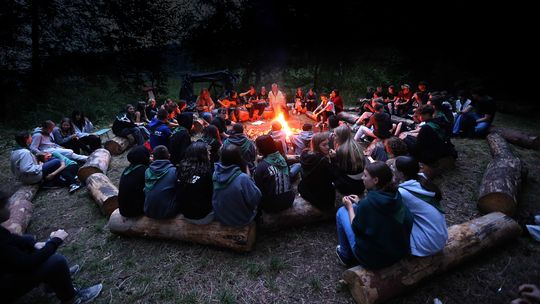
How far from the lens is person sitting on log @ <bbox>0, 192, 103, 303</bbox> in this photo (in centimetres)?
273

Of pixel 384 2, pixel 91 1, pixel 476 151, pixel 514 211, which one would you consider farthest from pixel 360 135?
pixel 91 1

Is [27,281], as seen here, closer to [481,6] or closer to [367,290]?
[367,290]

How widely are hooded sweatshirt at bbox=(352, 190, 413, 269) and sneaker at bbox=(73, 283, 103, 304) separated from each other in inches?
133

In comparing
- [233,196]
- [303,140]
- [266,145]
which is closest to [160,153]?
[233,196]

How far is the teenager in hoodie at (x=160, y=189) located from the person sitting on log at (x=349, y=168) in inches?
105

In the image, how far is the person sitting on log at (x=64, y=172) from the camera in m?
6.21

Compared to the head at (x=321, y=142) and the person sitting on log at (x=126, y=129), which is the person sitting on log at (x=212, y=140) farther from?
the person sitting on log at (x=126, y=129)

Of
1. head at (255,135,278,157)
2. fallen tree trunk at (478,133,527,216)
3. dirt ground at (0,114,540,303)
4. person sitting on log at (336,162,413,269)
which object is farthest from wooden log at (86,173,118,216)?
fallen tree trunk at (478,133,527,216)

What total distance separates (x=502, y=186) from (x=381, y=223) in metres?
3.18

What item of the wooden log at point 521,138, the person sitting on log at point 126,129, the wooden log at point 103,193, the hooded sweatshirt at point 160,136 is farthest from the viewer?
the person sitting on log at point 126,129

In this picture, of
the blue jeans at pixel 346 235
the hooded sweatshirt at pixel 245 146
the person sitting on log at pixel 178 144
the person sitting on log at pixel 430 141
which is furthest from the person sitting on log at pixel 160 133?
the person sitting on log at pixel 430 141

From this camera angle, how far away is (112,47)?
15211 millimetres

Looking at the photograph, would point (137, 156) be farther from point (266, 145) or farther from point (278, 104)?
point (278, 104)

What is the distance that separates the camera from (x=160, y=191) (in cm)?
395
